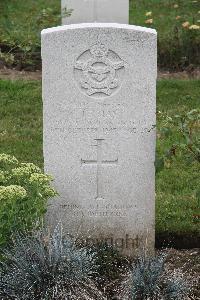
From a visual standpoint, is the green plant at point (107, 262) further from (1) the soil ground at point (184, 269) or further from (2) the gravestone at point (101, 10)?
(2) the gravestone at point (101, 10)

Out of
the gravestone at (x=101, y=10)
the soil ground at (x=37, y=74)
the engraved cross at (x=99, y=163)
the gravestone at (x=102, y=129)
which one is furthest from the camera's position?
the soil ground at (x=37, y=74)

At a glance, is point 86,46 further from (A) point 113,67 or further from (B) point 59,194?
(B) point 59,194

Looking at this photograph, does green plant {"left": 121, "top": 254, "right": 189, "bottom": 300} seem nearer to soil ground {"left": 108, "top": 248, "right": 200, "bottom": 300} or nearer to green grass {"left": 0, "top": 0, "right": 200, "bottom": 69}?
soil ground {"left": 108, "top": 248, "right": 200, "bottom": 300}

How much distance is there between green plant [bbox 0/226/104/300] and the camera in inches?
213

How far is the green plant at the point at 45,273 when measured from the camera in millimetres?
5406

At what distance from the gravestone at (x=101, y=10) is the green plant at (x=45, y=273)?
183 inches

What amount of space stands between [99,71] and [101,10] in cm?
402

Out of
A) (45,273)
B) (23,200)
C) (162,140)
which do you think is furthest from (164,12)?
(45,273)

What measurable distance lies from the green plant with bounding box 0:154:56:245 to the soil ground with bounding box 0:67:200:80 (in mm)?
Answer: 4905

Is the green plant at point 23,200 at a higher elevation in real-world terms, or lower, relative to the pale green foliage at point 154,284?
higher

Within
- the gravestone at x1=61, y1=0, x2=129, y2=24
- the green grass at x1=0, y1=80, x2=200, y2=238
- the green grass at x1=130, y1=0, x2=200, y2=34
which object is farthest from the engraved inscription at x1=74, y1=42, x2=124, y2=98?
the green grass at x1=130, y1=0, x2=200, y2=34

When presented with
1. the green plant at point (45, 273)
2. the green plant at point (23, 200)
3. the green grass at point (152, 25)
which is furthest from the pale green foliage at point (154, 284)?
the green grass at point (152, 25)

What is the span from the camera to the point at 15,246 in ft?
18.1

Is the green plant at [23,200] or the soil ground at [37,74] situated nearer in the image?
the green plant at [23,200]
